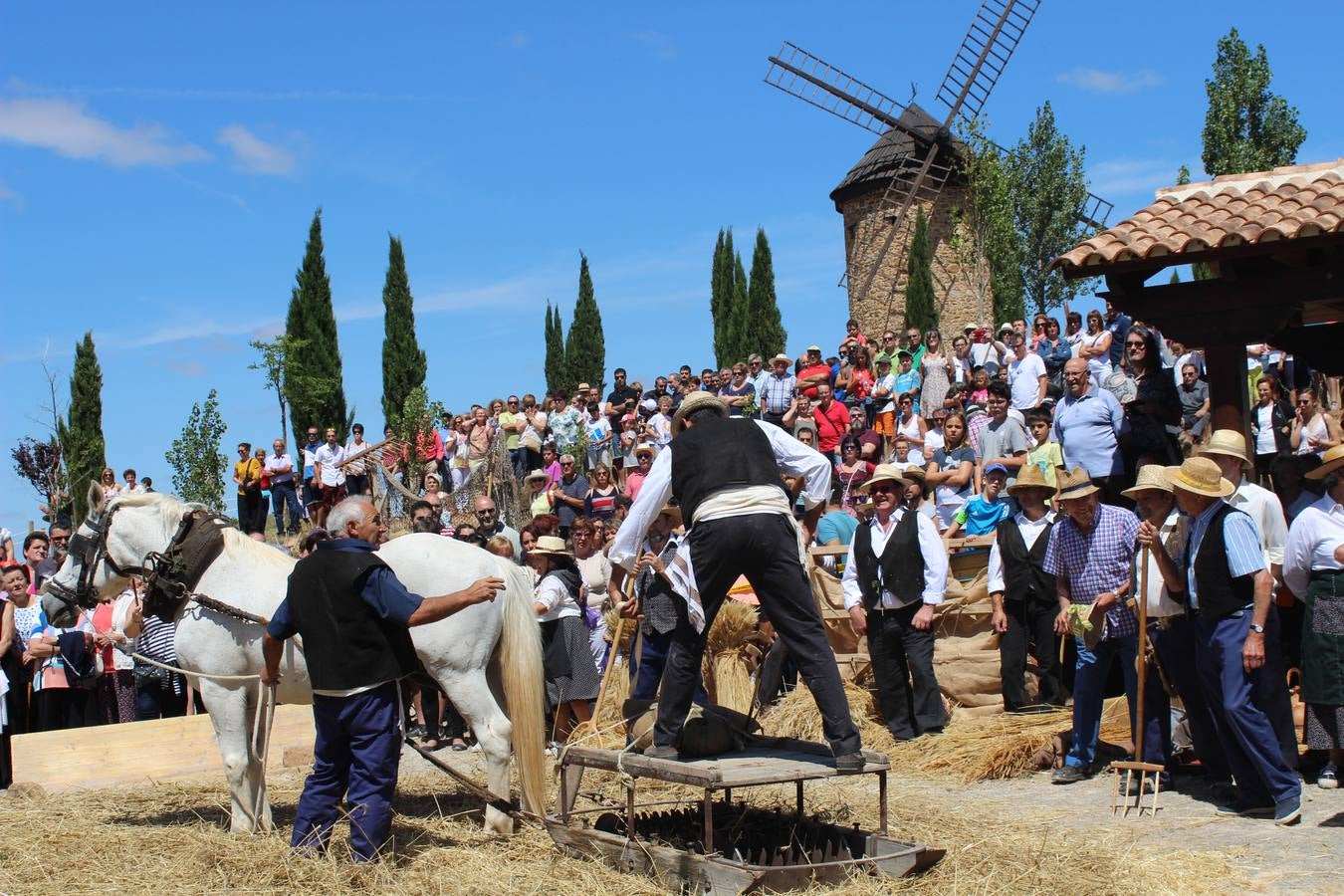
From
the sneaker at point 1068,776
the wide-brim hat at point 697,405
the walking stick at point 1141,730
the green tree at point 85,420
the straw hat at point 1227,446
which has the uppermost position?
the green tree at point 85,420

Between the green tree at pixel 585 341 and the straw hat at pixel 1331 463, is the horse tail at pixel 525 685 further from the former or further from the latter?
the green tree at pixel 585 341

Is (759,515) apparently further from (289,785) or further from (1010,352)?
(1010,352)

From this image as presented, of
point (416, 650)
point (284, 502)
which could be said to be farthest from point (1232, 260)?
point (284, 502)

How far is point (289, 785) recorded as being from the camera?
9.29 metres

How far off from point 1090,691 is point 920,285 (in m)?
29.9

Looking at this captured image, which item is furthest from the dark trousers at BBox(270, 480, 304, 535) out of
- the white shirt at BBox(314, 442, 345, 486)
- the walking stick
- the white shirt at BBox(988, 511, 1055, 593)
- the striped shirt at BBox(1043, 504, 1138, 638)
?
the walking stick

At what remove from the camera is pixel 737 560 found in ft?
20.3

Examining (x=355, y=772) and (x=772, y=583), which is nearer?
(x=772, y=583)

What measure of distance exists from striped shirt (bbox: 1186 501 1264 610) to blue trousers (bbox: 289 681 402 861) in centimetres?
452

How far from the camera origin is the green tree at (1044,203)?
34125 millimetres

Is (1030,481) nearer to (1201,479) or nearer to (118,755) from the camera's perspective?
(1201,479)

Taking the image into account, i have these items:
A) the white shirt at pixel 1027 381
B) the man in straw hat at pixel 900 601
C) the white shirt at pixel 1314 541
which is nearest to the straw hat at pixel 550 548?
the man in straw hat at pixel 900 601

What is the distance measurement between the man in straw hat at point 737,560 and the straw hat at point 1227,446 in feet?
10.2

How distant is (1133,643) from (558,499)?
32.1 feet
